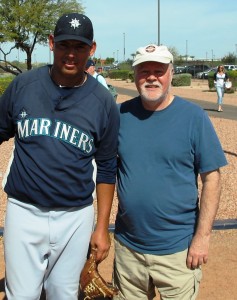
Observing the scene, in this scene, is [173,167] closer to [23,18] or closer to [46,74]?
[46,74]

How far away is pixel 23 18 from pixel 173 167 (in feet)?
90.8

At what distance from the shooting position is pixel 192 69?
51.2m

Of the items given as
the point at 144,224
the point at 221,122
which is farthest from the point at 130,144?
the point at 221,122

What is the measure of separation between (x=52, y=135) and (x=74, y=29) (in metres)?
0.50

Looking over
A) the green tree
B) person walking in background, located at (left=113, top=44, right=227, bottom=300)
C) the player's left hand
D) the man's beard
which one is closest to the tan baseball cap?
person walking in background, located at (left=113, top=44, right=227, bottom=300)

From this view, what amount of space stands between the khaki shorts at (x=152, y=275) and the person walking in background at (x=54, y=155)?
0.30 metres

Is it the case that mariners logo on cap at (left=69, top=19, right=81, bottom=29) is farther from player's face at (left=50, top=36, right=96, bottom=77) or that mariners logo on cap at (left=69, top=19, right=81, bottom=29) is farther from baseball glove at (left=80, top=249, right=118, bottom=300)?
baseball glove at (left=80, top=249, right=118, bottom=300)

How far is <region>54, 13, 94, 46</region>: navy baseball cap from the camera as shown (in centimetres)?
234

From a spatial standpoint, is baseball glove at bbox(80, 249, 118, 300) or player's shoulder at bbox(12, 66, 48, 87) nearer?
player's shoulder at bbox(12, 66, 48, 87)

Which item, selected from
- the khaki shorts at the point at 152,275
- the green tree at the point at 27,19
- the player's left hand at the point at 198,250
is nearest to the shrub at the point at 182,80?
the green tree at the point at 27,19

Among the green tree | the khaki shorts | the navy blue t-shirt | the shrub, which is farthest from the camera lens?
the shrub

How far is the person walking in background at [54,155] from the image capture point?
7.58 ft

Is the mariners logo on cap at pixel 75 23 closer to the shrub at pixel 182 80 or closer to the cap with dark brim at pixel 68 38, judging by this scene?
the cap with dark brim at pixel 68 38

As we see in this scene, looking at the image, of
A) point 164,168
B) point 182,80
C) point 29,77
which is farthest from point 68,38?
point 182,80
